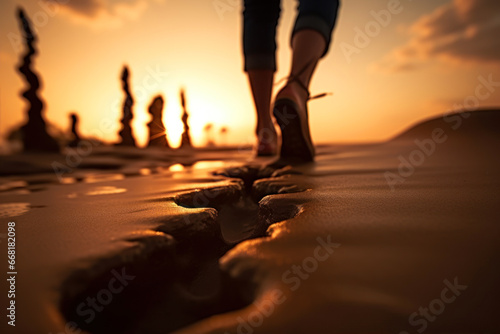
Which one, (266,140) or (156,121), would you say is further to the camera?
(156,121)

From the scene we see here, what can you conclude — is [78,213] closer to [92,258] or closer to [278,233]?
[92,258]

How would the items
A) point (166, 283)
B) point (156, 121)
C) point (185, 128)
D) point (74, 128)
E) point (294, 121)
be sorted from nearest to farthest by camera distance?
point (166, 283)
point (294, 121)
point (74, 128)
point (156, 121)
point (185, 128)

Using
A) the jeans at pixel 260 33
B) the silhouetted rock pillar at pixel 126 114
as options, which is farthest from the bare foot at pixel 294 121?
the silhouetted rock pillar at pixel 126 114

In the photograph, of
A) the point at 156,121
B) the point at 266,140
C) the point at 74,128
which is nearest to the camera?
the point at 266,140

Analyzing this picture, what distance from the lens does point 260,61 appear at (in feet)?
7.05

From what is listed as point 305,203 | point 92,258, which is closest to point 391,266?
point 305,203

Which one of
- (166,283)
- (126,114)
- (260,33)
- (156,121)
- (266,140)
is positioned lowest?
(166,283)

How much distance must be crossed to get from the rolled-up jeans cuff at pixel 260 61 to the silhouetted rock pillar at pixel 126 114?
11.5 meters

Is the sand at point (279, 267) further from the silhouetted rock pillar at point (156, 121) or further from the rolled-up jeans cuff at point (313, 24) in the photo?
the silhouetted rock pillar at point (156, 121)

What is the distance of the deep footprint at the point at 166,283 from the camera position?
1.31 feet

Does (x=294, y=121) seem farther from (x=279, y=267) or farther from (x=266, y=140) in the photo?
(x=279, y=267)

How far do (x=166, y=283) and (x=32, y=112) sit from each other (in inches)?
355

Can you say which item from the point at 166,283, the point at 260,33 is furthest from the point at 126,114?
the point at 166,283

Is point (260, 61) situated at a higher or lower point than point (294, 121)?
higher
